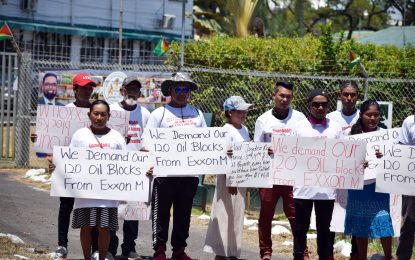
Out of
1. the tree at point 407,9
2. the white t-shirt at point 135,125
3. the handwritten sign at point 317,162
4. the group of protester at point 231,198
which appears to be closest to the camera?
the group of protester at point 231,198

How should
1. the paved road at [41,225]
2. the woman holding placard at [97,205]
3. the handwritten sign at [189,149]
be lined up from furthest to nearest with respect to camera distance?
the paved road at [41,225] → the handwritten sign at [189,149] → the woman holding placard at [97,205]

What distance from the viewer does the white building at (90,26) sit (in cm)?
3048

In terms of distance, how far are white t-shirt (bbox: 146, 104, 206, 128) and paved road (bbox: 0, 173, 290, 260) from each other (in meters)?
1.54

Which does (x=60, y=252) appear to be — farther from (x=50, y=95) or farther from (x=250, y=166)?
(x=50, y=95)

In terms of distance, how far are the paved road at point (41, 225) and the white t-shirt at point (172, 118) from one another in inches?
60.7

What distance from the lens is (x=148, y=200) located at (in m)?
8.36

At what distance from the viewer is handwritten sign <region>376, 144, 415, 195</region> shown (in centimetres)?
845

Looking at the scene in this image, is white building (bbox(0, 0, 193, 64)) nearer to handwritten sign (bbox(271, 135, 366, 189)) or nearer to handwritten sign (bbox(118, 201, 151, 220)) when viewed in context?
handwritten sign (bbox(118, 201, 151, 220))

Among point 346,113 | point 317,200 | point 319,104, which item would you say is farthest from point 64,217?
point 346,113

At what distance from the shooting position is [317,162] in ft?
28.7

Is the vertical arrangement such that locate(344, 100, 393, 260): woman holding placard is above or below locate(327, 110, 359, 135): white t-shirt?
below

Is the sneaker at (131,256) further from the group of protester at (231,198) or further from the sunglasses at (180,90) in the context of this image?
the sunglasses at (180,90)

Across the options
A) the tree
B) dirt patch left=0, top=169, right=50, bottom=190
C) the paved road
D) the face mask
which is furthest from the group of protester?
the tree

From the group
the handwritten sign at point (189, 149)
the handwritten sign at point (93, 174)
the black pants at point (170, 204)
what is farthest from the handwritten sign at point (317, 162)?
the handwritten sign at point (93, 174)
